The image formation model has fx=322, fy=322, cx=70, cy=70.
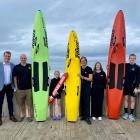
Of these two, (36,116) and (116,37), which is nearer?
(36,116)

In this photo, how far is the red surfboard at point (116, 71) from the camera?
6566mm

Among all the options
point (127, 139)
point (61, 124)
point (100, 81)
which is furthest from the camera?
point (100, 81)

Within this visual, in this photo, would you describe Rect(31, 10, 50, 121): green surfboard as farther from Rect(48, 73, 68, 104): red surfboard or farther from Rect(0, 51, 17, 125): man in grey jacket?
Rect(0, 51, 17, 125): man in grey jacket

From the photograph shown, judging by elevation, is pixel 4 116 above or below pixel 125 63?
below

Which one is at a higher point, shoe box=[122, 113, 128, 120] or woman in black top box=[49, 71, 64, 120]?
woman in black top box=[49, 71, 64, 120]

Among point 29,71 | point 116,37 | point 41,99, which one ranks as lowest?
point 41,99

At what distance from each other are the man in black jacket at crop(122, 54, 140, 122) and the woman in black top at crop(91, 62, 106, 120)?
18.8 inches

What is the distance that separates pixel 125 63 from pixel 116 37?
0.59 meters

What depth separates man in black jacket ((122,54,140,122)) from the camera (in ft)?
20.9

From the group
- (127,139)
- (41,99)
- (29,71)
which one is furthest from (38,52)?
(127,139)

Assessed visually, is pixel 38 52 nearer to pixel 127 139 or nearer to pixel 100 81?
pixel 100 81

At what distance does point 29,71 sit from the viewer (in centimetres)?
633

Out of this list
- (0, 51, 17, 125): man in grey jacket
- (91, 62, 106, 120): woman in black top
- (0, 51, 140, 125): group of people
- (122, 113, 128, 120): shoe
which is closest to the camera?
(0, 51, 17, 125): man in grey jacket

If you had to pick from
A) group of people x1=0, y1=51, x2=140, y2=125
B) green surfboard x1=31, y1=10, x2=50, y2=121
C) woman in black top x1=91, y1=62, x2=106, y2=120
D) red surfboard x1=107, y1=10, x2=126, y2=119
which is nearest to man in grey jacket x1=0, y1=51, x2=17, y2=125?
group of people x1=0, y1=51, x2=140, y2=125
